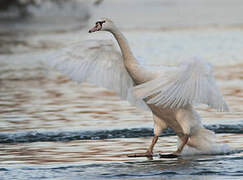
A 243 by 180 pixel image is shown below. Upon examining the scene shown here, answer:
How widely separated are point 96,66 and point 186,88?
1.70m

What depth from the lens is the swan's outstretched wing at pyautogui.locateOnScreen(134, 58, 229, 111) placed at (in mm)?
10422

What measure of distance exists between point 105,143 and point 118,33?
5.48 ft

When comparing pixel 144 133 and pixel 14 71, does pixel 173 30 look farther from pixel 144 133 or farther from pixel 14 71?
pixel 144 133

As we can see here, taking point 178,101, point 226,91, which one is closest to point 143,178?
point 178,101

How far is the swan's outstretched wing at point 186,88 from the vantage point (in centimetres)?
1042

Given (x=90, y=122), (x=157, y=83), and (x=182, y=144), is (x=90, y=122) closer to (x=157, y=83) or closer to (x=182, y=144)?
(x=182, y=144)

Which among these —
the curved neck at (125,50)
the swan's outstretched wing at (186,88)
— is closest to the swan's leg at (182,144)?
the swan's outstretched wing at (186,88)

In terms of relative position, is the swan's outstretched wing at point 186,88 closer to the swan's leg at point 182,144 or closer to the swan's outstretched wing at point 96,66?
the swan's leg at point 182,144

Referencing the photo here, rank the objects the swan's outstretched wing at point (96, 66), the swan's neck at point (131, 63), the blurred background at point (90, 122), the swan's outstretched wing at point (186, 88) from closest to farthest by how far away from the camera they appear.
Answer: the blurred background at point (90, 122) → the swan's outstretched wing at point (186, 88) → the swan's neck at point (131, 63) → the swan's outstretched wing at point (96, 66)

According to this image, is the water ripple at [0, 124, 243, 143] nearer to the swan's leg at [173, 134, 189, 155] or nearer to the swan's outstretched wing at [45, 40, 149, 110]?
the swan's outstretched wing at [45, 40, 149, 110]

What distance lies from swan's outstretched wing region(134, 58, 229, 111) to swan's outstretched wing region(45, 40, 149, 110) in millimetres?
1020

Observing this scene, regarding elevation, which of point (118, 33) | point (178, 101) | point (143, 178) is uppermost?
point (118, 33)

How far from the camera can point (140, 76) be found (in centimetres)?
1091

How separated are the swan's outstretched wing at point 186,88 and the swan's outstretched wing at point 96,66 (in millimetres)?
1020
